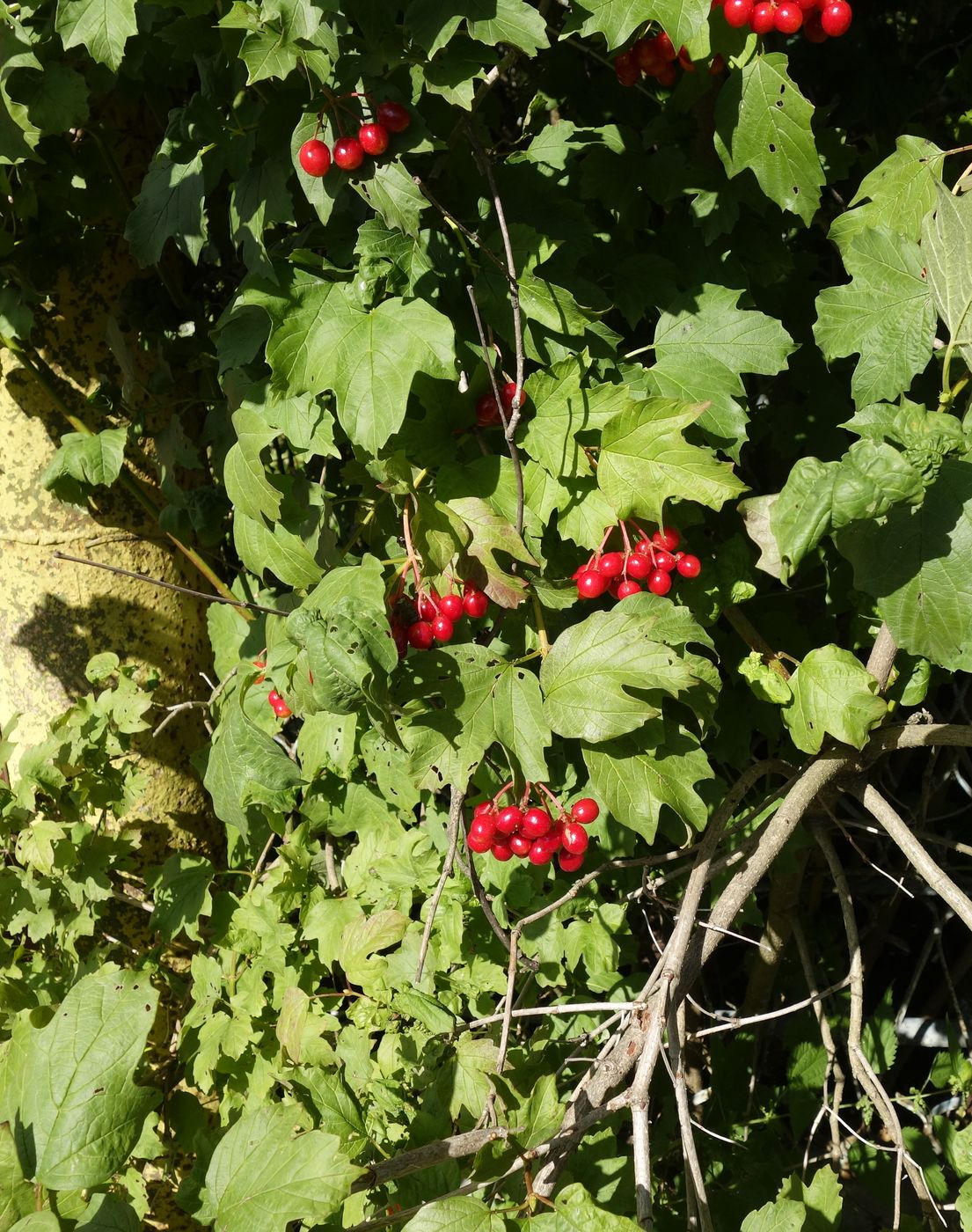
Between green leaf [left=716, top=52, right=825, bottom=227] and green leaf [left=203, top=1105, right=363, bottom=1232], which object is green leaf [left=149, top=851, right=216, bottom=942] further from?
green leaf [left=716, top=52, right=825, bottom=227]

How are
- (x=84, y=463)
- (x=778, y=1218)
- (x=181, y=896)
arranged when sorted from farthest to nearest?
(x=181, y=896)
(x=84, y=463)
(x=778, y=1218)

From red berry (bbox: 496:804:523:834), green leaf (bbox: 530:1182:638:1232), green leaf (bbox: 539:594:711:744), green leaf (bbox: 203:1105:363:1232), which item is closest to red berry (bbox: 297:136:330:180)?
green leaf (bbox: 539:594:711:744)

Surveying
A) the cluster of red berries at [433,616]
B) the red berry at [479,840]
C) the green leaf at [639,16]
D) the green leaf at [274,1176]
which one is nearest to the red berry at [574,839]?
the red berry at [479,840]

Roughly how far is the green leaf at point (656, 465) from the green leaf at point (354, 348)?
25 centimetres

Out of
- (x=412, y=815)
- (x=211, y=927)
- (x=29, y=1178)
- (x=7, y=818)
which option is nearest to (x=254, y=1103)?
(x=211, y=927)

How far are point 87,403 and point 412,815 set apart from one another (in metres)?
1.05

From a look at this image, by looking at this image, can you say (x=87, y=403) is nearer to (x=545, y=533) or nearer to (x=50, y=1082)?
(x=545, y=533)

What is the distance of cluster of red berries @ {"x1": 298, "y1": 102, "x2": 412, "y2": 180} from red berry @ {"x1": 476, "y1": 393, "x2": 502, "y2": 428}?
0.35m

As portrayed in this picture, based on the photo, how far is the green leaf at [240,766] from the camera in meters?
1.61

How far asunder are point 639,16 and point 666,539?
0.68 m

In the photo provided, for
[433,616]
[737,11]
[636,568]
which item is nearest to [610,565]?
[636,568]

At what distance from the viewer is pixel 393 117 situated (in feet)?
4.19

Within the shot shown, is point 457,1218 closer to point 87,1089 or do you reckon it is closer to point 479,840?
point 87,1089

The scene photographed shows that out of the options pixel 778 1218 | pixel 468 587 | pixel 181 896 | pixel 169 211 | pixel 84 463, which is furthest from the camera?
pixel 181 896
